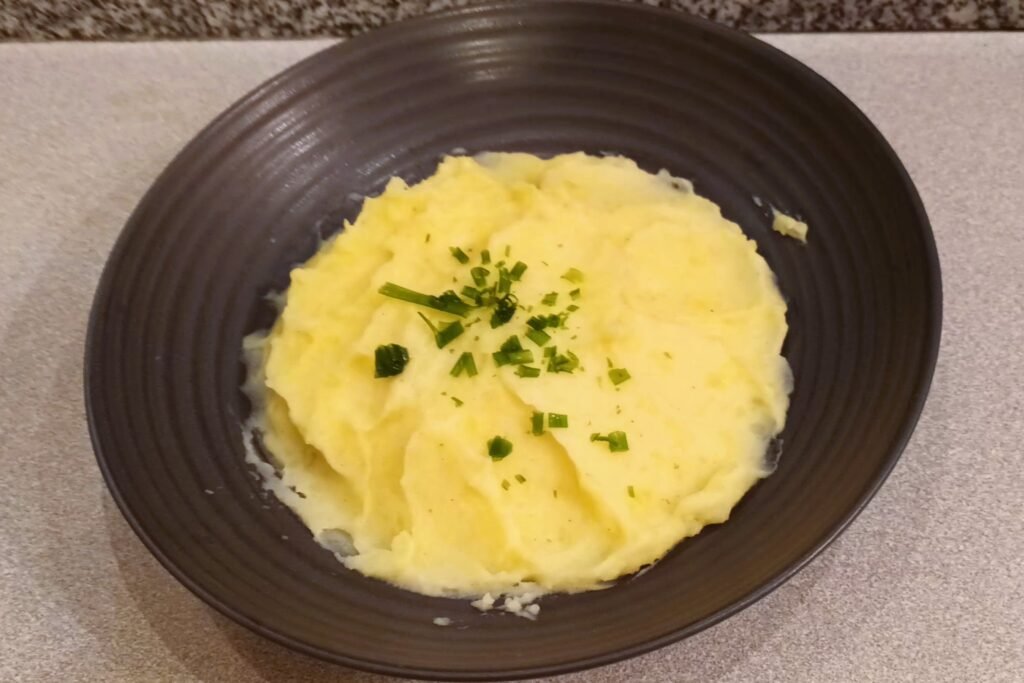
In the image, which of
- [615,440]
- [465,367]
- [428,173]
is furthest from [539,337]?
[428,173]

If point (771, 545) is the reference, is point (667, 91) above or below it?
above

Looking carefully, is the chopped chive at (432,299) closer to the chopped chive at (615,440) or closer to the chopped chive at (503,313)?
the chopped chive at (503,313)

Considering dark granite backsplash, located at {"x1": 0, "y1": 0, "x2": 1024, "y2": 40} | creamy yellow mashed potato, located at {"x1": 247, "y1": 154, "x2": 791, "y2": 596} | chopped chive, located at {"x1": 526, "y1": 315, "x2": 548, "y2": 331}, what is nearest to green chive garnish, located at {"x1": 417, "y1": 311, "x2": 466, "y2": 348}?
creamy yellow mashed potato, located at {"x1": 247, "y1": 154, "x2": 791, "y2": 596}

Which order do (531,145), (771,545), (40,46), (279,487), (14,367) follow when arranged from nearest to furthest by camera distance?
(771,545), (279,487), (14,367), (531,145), (40,46)

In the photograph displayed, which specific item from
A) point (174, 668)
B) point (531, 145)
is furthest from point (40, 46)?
point (174, 668)

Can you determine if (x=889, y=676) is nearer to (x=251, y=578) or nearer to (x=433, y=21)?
(x=251, y=578)
